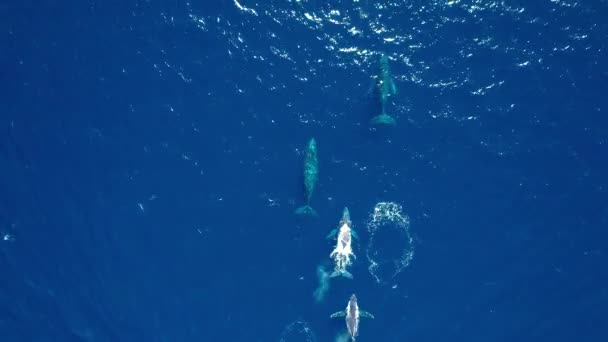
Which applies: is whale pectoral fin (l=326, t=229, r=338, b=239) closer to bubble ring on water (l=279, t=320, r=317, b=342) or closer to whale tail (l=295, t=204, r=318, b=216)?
whale tail (l=295, t=204, r=318, b=216)

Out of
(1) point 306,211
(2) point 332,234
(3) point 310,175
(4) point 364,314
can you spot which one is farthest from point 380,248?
(3) point 310,175

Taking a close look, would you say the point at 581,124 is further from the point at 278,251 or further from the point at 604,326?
the point at 278,251

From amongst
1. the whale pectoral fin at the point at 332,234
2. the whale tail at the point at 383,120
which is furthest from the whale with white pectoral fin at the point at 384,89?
the whale pectoral fin at the point at 332,234

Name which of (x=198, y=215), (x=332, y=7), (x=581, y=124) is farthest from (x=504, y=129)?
(x=198, y=215)

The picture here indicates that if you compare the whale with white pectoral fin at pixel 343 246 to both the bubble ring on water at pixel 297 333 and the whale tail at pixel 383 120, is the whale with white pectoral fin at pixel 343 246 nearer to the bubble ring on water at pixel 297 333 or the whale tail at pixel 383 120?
the bubble ring on water at pixel 297 333

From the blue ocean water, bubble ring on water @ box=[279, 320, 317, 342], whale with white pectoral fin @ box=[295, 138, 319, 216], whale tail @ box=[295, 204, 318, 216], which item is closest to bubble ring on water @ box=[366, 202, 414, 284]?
the blue ocean water
